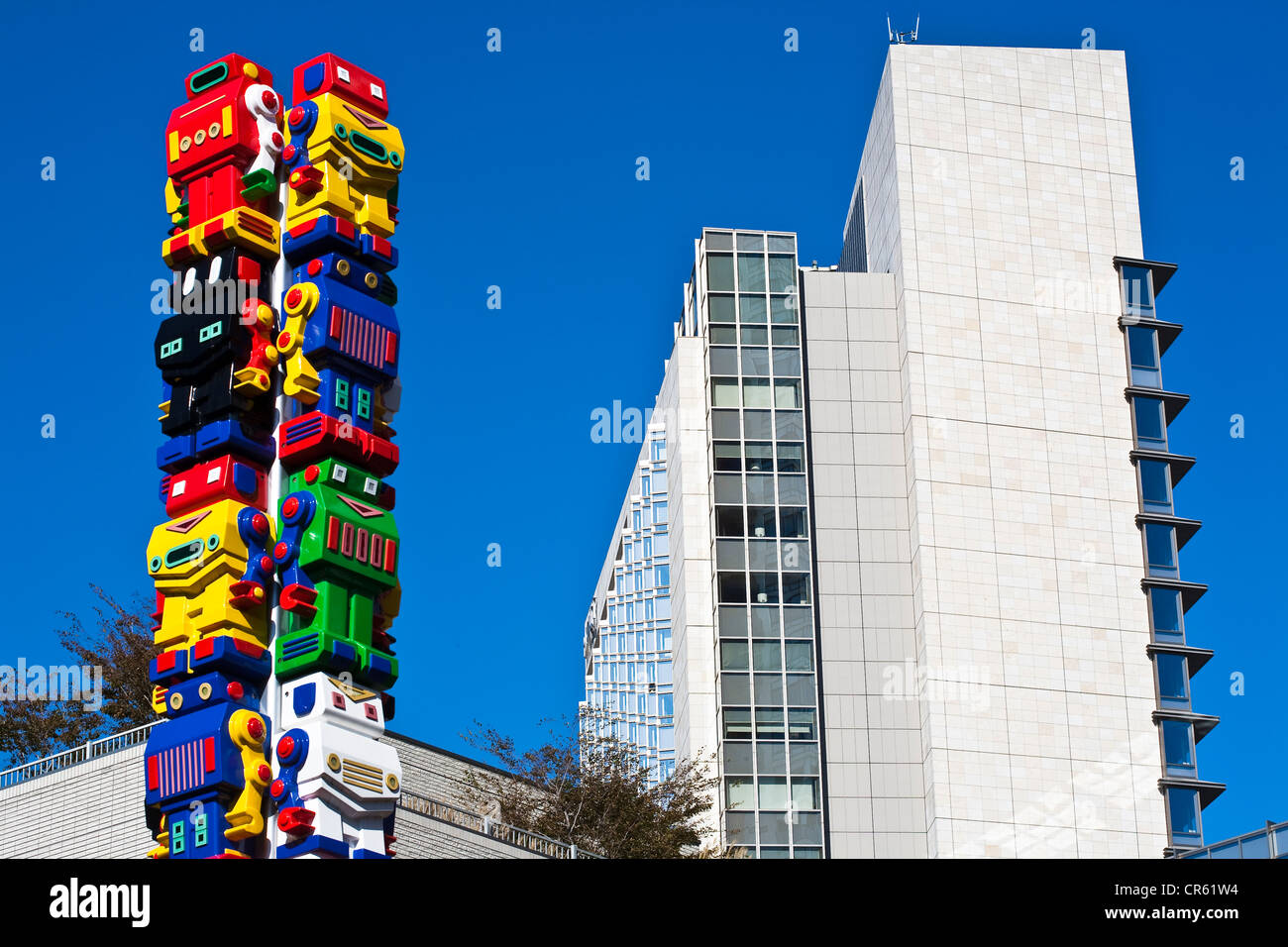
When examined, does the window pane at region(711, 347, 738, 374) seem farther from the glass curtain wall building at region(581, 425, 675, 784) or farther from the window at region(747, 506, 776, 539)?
the glass curtain wall building at region(581, 425, 675, 784)

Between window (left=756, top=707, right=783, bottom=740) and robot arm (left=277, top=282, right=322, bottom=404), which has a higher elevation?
robot arm (left=277, top=282, right=322, bottom=404)

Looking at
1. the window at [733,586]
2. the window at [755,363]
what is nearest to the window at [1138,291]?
the window at [755,363]

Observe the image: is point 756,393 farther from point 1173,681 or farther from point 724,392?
point 1173,681

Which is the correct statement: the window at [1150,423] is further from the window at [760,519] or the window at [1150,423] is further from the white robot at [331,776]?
the white robot at [331,776]

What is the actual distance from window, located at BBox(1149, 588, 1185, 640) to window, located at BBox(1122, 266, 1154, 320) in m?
11.8

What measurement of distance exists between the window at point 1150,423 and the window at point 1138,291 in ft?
12.6

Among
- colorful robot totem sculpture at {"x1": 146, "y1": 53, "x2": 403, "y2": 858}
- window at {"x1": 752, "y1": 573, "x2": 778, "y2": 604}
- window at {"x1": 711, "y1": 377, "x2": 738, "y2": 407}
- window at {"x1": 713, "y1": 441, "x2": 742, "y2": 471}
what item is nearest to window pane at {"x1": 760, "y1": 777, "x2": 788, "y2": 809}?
window at {"x1": 752, "y1": 573, "x2": 778, "y2": 604}

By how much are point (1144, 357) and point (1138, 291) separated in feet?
9.21

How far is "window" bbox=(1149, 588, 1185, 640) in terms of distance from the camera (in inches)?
2854

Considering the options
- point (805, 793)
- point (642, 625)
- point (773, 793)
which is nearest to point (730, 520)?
point (773, 793)

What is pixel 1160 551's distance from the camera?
73.9 meters

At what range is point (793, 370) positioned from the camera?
251 feet

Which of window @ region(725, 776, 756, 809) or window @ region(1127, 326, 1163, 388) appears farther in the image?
window @ region(1127, 326, 1163, 388)
